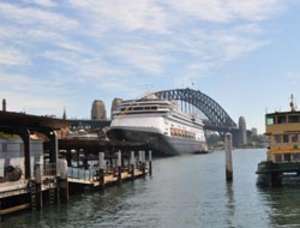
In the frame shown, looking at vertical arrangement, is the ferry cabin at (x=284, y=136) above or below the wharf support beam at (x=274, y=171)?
above

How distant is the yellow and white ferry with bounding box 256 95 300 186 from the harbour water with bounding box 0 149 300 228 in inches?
62.4

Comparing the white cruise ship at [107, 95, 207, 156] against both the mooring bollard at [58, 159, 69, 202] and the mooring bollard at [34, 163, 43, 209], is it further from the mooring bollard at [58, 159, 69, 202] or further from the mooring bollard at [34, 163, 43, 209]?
the mooring bollard at [34, 163, 43, 209]

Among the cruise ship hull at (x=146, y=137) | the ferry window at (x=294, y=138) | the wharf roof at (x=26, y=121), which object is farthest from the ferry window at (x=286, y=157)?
the cruise ship hull at (x=146, y=137)

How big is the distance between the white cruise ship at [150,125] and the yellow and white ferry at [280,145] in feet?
309

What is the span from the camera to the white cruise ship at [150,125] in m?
155

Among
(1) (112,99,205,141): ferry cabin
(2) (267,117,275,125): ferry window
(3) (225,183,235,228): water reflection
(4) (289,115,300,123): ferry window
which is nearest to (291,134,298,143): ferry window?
(4) (289,115,300,123): ferry window

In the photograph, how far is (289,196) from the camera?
4938 cm

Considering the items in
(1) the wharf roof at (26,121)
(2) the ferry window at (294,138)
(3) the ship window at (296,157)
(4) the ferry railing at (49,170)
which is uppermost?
(1) the wharf roof at (26,121)

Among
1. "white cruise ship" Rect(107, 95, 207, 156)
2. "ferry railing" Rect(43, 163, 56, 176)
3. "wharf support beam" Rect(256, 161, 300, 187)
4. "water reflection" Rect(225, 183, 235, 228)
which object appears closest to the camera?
"water reflection" Rect(225, 183, 235, 228)

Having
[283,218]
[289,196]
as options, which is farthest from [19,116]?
[289,196]

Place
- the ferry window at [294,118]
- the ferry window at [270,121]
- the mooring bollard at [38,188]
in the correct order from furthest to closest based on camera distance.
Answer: the ferry window at [270,121] → the ferry window at [294,118] → the mooring bollard at [38,188]

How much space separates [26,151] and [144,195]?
13397 mm

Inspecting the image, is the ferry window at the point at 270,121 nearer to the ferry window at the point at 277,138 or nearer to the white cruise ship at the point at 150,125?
the ferry window at the point at 277,138

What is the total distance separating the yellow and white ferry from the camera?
5584 centimetres
